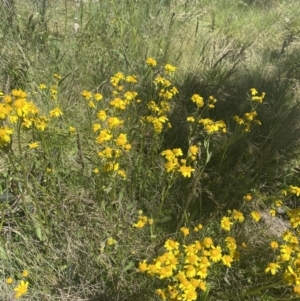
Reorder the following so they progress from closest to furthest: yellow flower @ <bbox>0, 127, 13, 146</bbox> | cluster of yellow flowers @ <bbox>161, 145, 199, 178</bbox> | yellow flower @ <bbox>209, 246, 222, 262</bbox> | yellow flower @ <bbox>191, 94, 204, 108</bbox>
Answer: yellow flower @ <bbox>0, 127, 13, 146</bbox>, yellow flower @ <bbox>209, 246, 222, 262</bbox>, cluster of yellow flowers @ <bbox>161, 145, 199, 178</bbox>, yellow flower @ <bbox>191, 94, 204, 108</bbox>

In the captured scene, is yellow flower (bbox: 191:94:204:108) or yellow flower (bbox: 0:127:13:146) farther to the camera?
yellow flower (bbox: 191:94:204:108)

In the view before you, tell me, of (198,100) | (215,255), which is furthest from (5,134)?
(198,100)

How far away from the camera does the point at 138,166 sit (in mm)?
1836

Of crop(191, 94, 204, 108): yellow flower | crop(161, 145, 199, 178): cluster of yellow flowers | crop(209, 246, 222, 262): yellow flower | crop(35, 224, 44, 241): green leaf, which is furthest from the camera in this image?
crop(191, 94, 204, 108): yellow flower

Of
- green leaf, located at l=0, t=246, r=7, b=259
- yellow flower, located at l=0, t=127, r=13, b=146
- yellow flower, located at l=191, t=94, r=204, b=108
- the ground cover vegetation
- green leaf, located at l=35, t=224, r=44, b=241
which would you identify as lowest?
green leaf, located at l=0, t=246, r=7, b=259

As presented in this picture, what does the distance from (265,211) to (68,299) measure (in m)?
1.04

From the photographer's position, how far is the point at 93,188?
68.5 inches

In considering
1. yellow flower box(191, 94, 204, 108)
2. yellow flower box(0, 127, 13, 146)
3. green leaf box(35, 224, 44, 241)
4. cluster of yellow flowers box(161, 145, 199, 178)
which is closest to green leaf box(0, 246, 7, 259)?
green leaf box(35, 224, 44, 241)

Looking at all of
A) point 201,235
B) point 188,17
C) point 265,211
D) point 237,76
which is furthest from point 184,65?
point 201,235

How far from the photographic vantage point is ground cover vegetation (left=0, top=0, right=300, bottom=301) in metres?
1.44

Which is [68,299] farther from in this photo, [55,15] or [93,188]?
[55,15]

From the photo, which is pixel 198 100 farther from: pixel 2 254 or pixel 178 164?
Answer: pixel 2 254

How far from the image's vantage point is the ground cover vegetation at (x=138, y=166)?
1.44 m

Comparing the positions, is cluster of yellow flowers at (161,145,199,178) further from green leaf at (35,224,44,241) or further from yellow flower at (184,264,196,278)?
green leaf at (35,224,44,241)
